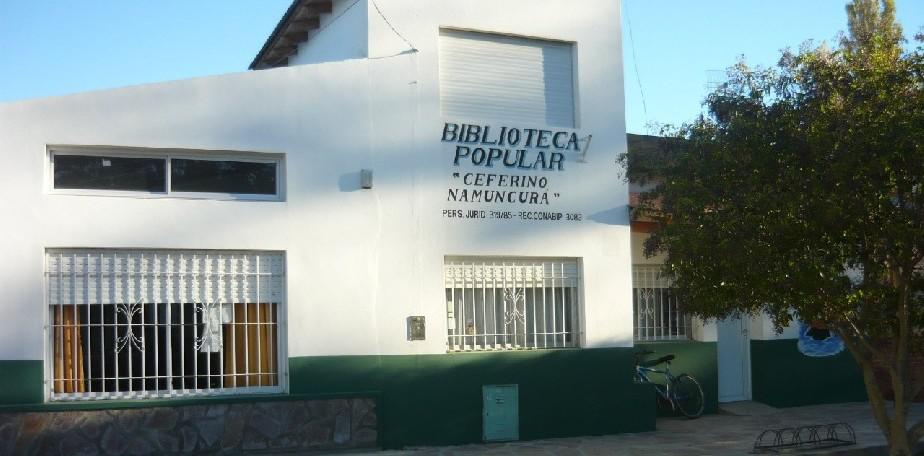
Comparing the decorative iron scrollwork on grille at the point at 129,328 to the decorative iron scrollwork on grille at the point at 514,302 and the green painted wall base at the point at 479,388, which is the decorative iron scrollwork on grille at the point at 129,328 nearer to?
the green painted wall base at the point at 479,388

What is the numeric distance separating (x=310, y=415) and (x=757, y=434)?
6.15m

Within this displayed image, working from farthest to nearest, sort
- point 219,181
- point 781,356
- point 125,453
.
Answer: point 781,356 → point 219,181 → point 125,453

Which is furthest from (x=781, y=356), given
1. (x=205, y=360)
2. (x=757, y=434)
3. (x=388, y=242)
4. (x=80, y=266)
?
(x=80, y=266)

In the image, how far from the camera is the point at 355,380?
485 inches

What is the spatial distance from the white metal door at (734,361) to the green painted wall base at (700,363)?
55 centimetres

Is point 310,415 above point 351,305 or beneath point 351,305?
beneath

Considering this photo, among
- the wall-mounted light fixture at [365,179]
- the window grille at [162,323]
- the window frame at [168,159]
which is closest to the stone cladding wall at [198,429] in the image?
the window grille at [162,323]

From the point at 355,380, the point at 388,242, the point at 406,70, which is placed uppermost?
the point at 406,70

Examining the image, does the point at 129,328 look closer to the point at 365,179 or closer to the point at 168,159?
the point at 168,159

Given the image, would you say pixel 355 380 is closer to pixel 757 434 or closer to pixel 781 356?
pixel 757 434

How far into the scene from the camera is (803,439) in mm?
13109

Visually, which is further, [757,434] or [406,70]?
[757,434]

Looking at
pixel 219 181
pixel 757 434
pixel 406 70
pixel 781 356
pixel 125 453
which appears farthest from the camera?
pixel 781 356

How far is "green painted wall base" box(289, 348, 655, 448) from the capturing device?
1234 centimetres
